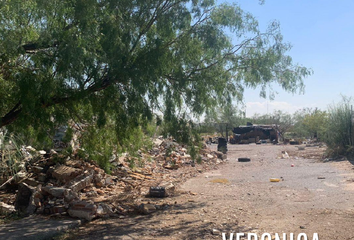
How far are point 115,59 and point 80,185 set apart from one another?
14.9ft

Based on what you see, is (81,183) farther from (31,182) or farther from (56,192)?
(56,192)

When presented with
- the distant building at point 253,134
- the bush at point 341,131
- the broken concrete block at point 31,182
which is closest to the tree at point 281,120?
the distant building at point 253,134

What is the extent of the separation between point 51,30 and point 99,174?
5720 mm

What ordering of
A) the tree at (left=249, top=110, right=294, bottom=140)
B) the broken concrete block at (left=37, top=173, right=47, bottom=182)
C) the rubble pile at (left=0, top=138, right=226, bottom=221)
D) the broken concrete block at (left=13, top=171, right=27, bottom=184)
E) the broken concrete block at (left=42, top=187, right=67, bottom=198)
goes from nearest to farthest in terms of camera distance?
the rubble pile at (left=0, top=138, right=226, bottom=221) < the broken concrete block at (left=42, top=187, right=67, bottom=198) < the broken concrete block at (left=13, top=171, right=27, bottom=184) < the broken concrete block at (left=37, top=173, right=47, bottom=182) < the tree at (left=249, top=110, right=294, bottom=140)

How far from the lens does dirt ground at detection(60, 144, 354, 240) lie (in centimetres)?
678

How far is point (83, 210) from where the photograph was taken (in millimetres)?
7777

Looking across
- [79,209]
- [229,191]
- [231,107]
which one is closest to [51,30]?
[79,209]

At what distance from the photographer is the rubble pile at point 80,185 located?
8.24m

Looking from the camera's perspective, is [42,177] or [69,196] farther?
[42,177]

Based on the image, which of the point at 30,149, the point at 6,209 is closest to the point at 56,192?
the point at 6,209

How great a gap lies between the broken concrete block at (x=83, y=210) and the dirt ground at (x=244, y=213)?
0.62 feet

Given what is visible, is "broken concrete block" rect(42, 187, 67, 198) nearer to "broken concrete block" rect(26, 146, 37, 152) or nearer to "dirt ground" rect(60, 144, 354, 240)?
"dirt ground" rect(60, 144, 354, 240)

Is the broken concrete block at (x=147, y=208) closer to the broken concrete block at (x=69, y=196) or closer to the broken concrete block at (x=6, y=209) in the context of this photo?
the broken concrete block at (x=69, y=196)

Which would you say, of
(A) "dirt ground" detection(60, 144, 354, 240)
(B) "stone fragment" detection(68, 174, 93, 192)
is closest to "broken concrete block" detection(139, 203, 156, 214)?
(A) "dirt ground" detection(60, 144, 354, 240)
